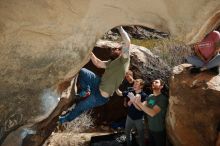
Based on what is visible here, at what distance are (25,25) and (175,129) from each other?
11.4 ft

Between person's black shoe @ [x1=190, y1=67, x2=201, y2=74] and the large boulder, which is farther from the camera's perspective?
the large boulder

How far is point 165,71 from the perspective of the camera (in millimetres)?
10344

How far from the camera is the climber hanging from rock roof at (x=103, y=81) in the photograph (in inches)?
207

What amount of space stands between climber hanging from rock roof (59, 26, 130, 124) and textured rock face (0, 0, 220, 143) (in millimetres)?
1052

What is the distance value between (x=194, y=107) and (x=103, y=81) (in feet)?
4.66

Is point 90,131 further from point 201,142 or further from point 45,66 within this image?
point 45,66

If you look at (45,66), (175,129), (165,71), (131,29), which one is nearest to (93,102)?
(175,129)

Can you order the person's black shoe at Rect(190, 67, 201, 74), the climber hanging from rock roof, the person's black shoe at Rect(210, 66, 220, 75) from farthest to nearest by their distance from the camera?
1. the person's black shoe at Rect(190, 67, 201, 74)
2. the person's black shoe at Rect(210, 66, 220, 75)
3. the climber hanging from rock roof

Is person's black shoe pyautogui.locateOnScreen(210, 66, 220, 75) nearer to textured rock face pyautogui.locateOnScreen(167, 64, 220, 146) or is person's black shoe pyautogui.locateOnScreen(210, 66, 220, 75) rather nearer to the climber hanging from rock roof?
textured rock face pyautogui.locateOnScreen(167, 64, 220, 146)

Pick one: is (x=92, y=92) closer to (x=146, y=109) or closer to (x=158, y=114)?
(x=146, y=109)

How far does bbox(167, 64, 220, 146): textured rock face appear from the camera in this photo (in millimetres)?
6188

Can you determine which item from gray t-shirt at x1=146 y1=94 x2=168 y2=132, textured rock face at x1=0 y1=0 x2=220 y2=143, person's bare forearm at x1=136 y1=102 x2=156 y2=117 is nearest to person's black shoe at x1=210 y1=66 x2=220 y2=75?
gray t-shirt at x1=146 y1=94 x2=168 y2=132

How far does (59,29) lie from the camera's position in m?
3.65

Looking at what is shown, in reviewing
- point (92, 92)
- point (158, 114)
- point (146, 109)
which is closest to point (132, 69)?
point (158, 114)
